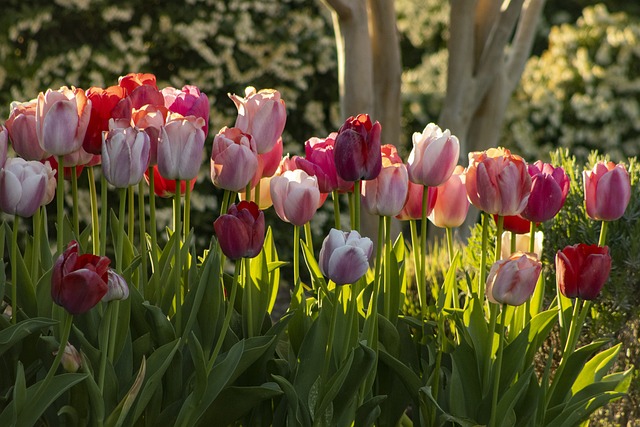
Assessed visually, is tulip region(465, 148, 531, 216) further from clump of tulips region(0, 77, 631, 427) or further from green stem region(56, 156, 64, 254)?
green stem region(56, 156, 64, 254)

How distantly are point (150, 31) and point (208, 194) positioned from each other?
3.39 ft

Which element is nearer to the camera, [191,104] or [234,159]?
[234,159]

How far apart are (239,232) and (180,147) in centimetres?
19

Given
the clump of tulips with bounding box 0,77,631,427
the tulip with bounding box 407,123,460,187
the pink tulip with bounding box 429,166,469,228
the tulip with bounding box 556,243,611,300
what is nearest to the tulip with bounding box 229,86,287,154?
the clump of tulips with bounding box 0,77,631,427

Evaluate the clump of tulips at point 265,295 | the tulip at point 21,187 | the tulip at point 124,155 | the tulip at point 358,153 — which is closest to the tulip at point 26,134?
the clump of tulips at point 265,295

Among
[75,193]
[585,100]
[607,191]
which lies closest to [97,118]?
[75,193]

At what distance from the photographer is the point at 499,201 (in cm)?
179

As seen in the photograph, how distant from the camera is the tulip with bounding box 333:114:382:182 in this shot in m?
1.73

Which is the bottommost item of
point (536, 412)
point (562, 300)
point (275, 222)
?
point (275, 222)

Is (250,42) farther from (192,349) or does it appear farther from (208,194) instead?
(192,349)

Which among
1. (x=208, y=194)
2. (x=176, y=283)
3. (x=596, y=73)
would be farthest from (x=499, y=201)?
(x=596, y=73)

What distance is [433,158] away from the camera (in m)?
1.83

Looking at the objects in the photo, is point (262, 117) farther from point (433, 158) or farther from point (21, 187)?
point (21, 187)

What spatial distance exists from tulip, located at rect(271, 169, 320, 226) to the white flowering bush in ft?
18.1
